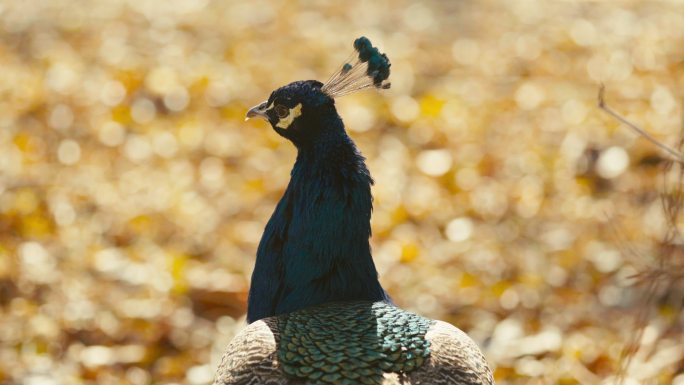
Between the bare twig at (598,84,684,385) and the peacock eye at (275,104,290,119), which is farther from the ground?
the peacock eye at (275,104,290,119)

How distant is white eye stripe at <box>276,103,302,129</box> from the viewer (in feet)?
8.56

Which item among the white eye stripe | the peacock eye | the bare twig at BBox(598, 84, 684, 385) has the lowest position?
the bare twig at BBox(598, 84, 684, 385)

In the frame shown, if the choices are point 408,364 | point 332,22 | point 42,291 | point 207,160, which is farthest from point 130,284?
point 332,22

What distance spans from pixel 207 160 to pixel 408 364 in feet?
9.73

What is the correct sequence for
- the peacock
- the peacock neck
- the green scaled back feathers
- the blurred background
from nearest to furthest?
the green scaled back feathers → the peacock → the peacock neck → the blurred background

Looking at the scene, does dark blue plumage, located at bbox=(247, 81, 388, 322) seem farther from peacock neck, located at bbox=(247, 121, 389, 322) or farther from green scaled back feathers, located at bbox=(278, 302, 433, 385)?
green scaled back feathers, located at bbox=(278, 302, 433, 385)

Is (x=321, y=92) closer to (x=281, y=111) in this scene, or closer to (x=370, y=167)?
(x=281, y=111)

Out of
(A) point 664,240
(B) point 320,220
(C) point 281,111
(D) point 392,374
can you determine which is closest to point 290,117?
(C) point 281,111

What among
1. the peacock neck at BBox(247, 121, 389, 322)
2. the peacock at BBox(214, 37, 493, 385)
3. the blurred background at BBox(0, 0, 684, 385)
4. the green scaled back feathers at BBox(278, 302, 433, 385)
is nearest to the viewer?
the green scaled back feathers at BBox(278, 302, 433, 385)

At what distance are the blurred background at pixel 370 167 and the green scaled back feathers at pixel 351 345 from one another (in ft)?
1.92

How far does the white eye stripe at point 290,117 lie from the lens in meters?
2.61

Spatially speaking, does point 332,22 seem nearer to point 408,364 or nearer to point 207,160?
point 207,160

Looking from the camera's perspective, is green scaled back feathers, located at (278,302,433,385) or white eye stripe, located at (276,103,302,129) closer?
green scaled back feathers, located at (278,302,433,385)

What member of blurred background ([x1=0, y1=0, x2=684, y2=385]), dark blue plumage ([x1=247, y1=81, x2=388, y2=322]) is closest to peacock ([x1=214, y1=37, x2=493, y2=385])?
dark blue plumage ([x1=247, y1=81, x2=388, y2=322])
